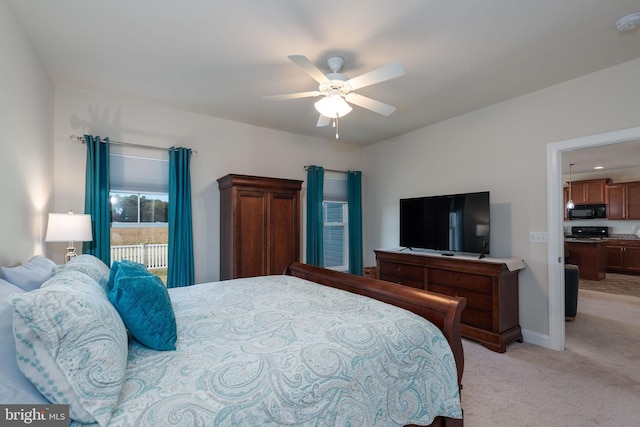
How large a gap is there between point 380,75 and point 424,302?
5.15 ft

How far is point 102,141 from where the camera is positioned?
319 cm

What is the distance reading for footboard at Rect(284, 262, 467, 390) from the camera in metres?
1.61

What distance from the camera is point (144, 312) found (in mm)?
1301

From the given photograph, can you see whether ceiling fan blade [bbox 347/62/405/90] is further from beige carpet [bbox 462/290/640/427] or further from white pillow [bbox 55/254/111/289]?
beige carpet [bbox 462/290/640/427]

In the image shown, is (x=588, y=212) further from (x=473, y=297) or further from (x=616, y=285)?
(x=473, y=297)

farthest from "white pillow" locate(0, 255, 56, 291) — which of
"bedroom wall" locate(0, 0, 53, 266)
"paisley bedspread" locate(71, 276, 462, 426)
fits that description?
"paisley bedspread" locate(71, 276, 462, 426)

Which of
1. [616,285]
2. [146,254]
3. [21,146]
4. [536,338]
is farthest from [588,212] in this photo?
[21,146]

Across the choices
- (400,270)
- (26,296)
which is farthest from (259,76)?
(400,270)

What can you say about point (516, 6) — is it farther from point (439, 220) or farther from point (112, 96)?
point (112, 96)

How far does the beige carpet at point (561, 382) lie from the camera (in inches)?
77.7

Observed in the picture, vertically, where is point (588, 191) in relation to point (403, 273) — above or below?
above

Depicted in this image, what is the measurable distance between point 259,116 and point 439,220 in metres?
2.72

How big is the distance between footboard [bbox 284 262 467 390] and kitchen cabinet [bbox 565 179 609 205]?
8.56 m

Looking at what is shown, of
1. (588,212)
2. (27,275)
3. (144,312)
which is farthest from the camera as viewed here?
(588,212)
